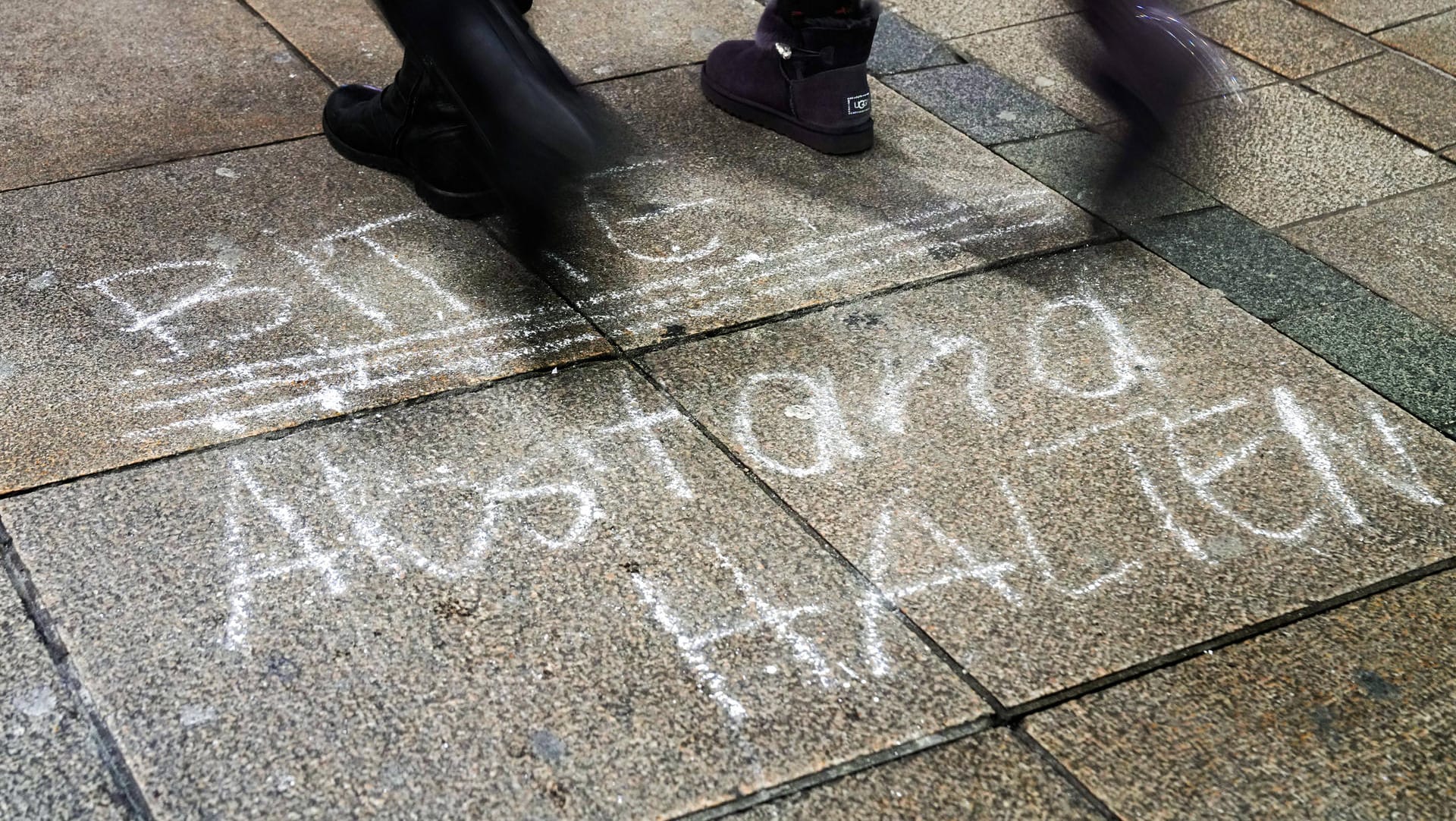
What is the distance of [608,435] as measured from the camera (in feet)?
8.98

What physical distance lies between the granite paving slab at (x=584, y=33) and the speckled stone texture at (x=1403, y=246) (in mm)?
1916

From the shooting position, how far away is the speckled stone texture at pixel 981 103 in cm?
405

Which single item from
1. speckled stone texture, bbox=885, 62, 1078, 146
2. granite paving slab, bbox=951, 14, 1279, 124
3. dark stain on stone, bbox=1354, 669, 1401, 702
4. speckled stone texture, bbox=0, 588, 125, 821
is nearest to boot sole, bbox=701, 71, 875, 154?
speckled stone texture, bbox=885, 62, 1078, 146

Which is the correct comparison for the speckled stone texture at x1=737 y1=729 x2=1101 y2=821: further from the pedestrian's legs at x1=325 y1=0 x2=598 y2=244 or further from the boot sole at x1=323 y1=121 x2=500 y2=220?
the boot sole at x1=323 y1=121 x2=500 y2=220

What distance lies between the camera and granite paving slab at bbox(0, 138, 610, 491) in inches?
108

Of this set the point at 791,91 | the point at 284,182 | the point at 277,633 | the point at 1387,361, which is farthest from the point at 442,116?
the point at 1387,361

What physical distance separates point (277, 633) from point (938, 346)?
58.6 inches

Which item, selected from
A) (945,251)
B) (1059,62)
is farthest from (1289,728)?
(1059,62)

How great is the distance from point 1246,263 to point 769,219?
3.77ft

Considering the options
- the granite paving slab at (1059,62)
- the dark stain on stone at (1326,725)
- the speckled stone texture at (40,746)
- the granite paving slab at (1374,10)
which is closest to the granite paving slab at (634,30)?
the granite paving slab at (1059,62)

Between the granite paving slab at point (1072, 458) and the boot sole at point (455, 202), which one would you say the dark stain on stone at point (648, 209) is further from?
the granite paving slab at point (1072, 458)

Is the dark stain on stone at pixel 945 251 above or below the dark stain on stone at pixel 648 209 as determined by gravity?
above

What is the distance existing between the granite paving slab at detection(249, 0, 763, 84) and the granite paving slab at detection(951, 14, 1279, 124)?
2.57 ft

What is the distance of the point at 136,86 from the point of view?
13.4ft
